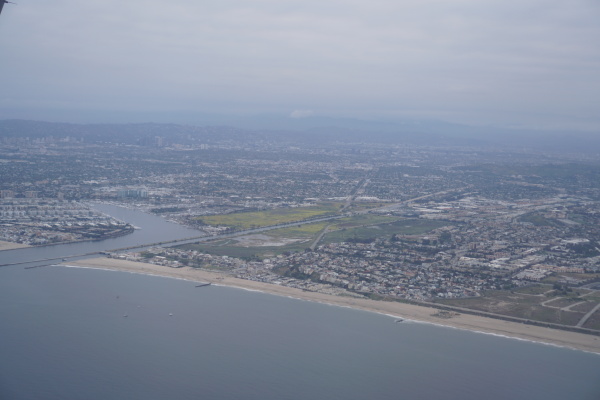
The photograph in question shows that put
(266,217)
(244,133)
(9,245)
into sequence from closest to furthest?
(9,245), (266,217), (244,133)

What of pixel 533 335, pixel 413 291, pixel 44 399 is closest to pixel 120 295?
pixel 44 399

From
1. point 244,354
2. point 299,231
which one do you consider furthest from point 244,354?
point 299,231

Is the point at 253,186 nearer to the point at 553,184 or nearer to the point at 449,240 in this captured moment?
the point at 449,240

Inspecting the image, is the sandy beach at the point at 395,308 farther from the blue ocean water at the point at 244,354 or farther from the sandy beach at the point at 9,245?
the sandy beach at the point at 9,245

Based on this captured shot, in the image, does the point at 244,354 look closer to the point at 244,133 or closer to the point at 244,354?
the point at 244,354

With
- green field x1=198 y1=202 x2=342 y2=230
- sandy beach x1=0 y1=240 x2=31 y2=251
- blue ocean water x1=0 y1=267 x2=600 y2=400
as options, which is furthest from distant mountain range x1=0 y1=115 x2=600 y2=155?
blue ocean water x1=0 y1=267 x2=600 y2=400

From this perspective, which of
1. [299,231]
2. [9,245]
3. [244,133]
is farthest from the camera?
[244,133]

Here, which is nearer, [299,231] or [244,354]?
[244,354]

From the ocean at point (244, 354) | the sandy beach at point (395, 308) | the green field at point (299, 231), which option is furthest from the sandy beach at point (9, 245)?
the green field at point (299, 231)
